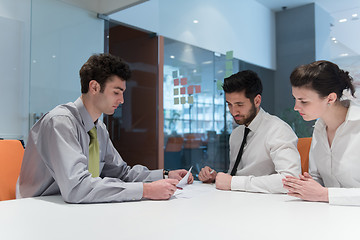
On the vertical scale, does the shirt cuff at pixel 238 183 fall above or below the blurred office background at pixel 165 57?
below

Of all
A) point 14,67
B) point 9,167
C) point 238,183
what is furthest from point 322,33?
point 14,67

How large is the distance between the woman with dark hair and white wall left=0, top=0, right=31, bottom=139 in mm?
2900

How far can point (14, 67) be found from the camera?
3.38m

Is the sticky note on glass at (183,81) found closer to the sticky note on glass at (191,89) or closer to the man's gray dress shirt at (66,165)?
the sticky note on glass at (191,89)

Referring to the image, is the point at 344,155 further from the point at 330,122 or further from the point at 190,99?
the point at 190,99

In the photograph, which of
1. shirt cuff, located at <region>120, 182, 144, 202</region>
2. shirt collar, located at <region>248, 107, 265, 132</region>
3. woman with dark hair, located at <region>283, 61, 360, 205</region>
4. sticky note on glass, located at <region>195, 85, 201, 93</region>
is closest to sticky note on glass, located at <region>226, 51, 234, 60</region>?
sticky note on glass, located at <region>195, 85, 201, 93</region>

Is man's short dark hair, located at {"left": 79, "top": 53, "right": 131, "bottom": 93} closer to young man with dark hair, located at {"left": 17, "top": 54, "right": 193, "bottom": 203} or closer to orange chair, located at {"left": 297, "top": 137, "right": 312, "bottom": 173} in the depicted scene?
young man with dark hair, located at {"left": 17, "top": 54, "right": 193, "bottom": 203}

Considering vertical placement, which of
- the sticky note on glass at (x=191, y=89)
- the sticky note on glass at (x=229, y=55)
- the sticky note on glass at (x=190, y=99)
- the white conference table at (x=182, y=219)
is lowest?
the white conference table at (x=182, y=219)

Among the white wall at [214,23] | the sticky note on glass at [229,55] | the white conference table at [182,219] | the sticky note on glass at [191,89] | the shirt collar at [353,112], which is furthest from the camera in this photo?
the sticky note on glass at [191,89]

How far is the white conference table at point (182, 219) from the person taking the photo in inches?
33.7

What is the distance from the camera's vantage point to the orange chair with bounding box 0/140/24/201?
158cm

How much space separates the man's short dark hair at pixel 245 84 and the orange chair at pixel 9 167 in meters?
1.33

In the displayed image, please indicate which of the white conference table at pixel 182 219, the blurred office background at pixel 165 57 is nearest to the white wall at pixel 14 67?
the blurred office background at pixel 165 57

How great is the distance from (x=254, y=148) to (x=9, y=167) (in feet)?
4.51
